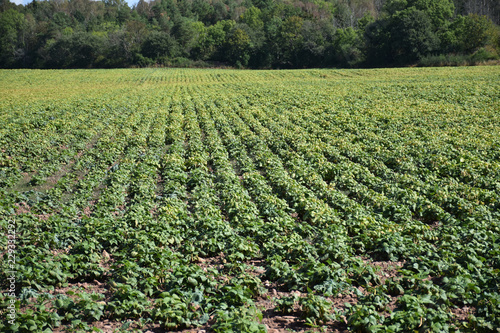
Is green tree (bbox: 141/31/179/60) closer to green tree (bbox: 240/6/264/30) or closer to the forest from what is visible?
the forest

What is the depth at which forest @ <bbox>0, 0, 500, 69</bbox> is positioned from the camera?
71938 mm

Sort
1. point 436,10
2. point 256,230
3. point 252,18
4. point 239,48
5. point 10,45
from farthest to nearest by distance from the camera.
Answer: point 252,18 → point 10,45 → point 239,48 → point 436,10 → point 256,230

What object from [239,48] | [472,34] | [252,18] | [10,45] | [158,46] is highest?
[252,18]

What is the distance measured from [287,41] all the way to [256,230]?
9485cm

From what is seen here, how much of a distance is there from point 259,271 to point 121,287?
9.45 feet

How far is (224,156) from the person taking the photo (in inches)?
676

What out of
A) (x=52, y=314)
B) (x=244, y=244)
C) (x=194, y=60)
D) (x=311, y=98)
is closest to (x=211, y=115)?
(x=311, y=98)

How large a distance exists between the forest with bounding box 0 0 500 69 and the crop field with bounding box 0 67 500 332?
58980mm

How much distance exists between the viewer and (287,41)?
322ft

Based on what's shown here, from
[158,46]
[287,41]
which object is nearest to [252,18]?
[287,41]

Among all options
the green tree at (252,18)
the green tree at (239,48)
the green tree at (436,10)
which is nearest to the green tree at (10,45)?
the green tree at (239,48)

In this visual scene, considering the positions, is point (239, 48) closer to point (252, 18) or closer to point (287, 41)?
point (287, 41)

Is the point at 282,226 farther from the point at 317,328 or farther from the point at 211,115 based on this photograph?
the point at 211,115

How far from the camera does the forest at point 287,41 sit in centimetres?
7194
